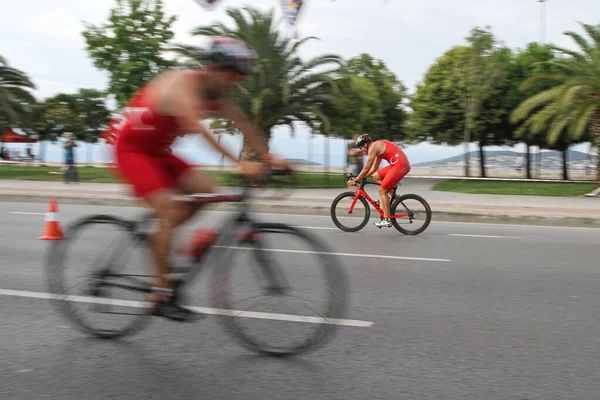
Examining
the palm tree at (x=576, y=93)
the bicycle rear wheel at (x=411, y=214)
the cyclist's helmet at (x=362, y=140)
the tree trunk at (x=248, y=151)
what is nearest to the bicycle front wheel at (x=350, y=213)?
the bicycle rear wheel at (x=411, y=214)

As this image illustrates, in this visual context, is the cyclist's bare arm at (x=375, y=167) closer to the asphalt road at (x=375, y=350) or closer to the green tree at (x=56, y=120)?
the asphalt road at (x=375, y=350)

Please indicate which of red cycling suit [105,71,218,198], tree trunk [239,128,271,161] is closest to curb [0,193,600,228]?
tree trunk [239,128,271,161]

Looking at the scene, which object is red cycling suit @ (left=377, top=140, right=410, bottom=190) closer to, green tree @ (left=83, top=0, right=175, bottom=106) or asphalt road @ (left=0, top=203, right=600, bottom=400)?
asphalt road @ (left=0, top=203, right=600, bottom=400)

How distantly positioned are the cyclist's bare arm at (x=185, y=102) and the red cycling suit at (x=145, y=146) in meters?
0.20

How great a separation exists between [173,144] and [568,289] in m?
4.10

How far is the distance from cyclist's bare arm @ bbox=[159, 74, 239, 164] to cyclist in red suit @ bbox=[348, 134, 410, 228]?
278 inches

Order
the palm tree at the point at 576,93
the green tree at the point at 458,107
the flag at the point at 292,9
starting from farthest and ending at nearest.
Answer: the green tree at the point at 458,107, the palm tree at the point at 576,93, the flag at the point at 292,9

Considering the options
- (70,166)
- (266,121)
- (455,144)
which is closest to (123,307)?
(70,166)

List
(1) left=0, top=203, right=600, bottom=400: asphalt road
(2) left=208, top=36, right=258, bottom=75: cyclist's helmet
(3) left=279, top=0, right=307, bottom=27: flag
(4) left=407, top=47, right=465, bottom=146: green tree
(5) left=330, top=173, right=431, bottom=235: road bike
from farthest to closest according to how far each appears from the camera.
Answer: (4) left=407, top=47, right=465, bottom=146: green tree → (3) left=279, top=0, right=307, bottom=27: flag → (5) left=330, top=173, right=431, bottom=235: road bike → (2) left=208, top=36, right=258, bottom=75: cyclist's helmet → (1) left=0, top=203, right=600, bottom=400: asphalt road

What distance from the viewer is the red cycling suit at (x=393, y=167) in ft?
34.9

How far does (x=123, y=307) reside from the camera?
4375 millimetres

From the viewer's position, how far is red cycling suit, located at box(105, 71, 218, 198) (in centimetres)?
398

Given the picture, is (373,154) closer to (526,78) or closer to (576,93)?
(576,93)

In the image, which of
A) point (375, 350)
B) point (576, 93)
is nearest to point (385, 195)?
point (375, 350)
